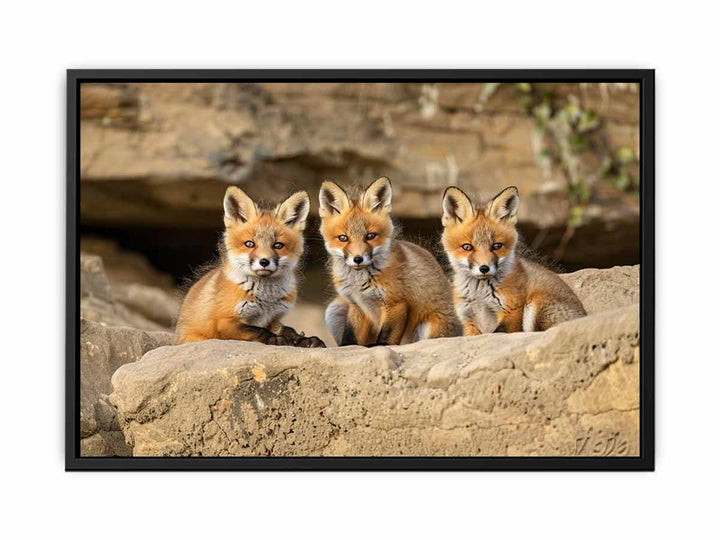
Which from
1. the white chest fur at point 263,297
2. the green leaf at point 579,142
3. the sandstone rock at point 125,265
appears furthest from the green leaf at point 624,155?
the sandstone rock at point 125,265

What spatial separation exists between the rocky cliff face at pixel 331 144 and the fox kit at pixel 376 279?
8.54ft

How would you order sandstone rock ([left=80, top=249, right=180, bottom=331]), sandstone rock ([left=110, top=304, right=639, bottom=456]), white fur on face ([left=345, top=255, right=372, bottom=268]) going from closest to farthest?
sandstone rock ([left=110, top=304, right=639, bottom=456]) → white fur on face ([left=345, top=255, right=372, bottom=268]) → sandstone rock ([left=80, top=249, right=180, bottom=331])

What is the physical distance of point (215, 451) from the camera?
4691mm

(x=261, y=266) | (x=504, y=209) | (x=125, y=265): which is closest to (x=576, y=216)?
(x=504, y=209)

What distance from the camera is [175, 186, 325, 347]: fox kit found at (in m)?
4.77

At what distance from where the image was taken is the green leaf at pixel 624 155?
7586 millimetres

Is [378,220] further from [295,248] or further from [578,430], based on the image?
[578,430]

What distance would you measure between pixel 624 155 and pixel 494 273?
10.9 ft

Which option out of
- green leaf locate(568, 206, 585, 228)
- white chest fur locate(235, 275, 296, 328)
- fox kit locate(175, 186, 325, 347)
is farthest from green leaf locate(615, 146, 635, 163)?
white chest fur locate(235, 275, 296, 328)

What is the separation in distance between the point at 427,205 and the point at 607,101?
1636mm

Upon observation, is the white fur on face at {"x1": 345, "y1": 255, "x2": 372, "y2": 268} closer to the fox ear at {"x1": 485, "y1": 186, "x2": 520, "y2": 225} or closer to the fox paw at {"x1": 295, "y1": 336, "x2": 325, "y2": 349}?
Answer: the fox paw at {"x1": 295, "y1": 336, "x2": 325, "y2": 349}

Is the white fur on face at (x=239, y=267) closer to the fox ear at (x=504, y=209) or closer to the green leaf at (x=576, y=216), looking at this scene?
the fox ear at (x=504, y=209)

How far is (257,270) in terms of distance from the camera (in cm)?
473

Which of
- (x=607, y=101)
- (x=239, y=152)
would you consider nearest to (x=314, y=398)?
(x=239, y=152)
